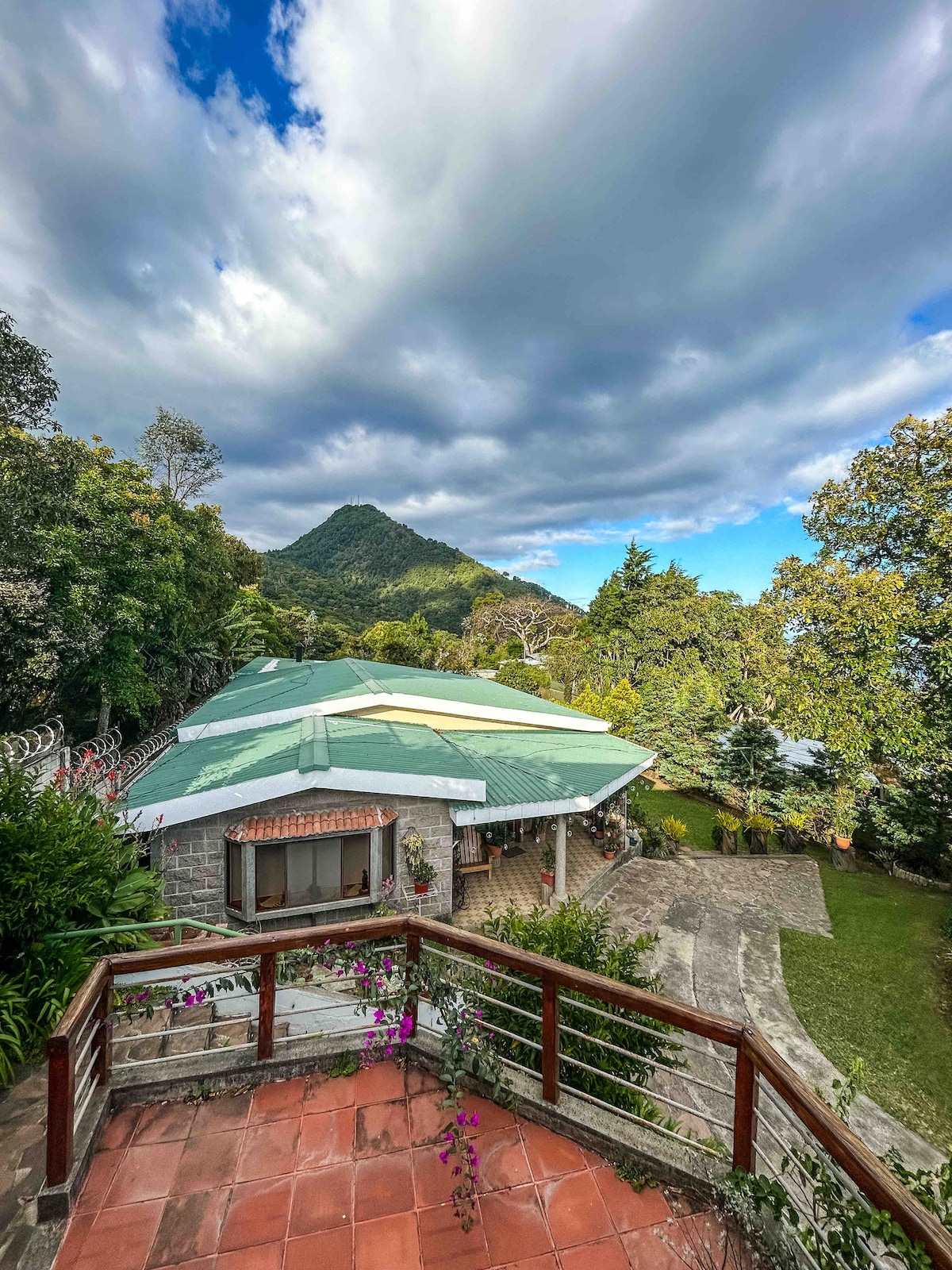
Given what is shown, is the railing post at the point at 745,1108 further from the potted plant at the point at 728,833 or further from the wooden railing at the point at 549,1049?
the potted plant at the point at 728,833

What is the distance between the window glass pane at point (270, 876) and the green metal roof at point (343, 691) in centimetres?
441

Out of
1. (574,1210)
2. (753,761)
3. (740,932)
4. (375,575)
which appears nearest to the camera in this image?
(574,1210)

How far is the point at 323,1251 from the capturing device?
2.31 meters

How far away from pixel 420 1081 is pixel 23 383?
49.7 feet

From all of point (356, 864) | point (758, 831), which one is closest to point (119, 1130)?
point (356, 864)

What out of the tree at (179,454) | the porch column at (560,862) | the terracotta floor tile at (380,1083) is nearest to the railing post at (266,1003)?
the terracotta floor tile at (380,1083)

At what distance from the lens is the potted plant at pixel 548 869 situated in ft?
33.4

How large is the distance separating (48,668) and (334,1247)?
552 inches

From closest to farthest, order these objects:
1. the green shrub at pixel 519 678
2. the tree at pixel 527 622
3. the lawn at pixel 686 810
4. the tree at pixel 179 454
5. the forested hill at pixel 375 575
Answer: the lawn at pixel 686 810 → the tree at pixel 179 454 → the green shrub at pixel 519 678 → the tree at pixel 527 622 → the forested hill at pixel 375 575

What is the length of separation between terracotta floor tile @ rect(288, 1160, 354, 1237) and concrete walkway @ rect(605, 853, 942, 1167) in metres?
6.50

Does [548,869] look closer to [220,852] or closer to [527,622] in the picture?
[220,852]

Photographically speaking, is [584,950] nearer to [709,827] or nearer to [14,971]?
[14,971]

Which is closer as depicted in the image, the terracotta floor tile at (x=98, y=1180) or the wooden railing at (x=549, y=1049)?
the wooden railing at (x=549, y=1049)

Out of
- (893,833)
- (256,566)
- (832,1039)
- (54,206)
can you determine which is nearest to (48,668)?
(54,206)
